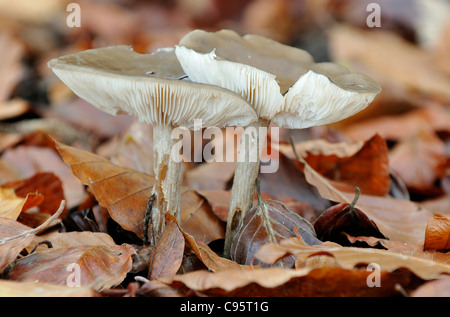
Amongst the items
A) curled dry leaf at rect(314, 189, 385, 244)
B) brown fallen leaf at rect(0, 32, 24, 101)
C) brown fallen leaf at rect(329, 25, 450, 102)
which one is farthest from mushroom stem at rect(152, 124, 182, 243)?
brown fallen leaf at rect(329, 25, 450, 102)

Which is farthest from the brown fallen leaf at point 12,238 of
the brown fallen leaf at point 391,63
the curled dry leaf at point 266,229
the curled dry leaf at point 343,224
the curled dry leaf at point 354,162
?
the brown fallen leaf at point 391,63

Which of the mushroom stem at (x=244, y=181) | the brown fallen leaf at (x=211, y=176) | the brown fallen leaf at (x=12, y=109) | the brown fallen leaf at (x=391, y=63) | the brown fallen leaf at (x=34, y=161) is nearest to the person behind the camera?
the mushroom stem at (x=244, y=181)

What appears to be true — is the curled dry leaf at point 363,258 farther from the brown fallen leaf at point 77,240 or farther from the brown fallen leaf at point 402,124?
the brown fallen leaf at point 402,124

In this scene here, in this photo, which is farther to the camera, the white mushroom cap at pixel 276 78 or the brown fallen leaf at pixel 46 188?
the brown fallen leaf at pixel 46 188

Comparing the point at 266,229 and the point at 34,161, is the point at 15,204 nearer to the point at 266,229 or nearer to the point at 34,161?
the point at 266,229

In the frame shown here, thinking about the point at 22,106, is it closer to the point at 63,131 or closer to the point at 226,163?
the point at 63,131

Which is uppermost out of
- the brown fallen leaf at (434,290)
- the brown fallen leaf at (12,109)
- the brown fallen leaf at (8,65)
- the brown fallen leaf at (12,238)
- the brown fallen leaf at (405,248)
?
the brown fallen leaf at (8,65)
